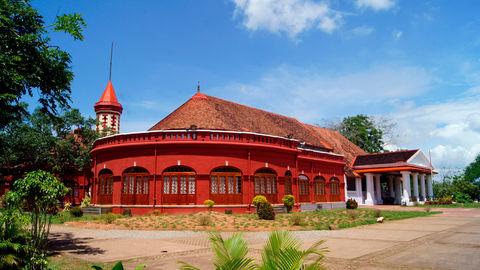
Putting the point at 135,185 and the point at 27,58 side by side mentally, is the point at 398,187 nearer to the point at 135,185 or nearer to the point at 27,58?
the point at 135,185

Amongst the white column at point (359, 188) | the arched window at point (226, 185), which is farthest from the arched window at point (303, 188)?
the white column at point (359, 188)

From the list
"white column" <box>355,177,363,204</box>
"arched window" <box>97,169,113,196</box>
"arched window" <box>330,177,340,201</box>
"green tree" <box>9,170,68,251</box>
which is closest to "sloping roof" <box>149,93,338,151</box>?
"arched window" <box>330,177,340,201</box>

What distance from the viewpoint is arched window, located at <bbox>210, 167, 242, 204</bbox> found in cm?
2320

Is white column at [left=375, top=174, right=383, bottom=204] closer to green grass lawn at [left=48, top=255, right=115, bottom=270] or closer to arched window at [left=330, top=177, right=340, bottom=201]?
arched window at [left=330, top=177, right=340, bottom=201]

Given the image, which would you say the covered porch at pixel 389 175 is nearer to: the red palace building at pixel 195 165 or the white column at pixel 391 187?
the white column at pixel 391 187

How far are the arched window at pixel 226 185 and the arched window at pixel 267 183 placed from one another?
1.35m

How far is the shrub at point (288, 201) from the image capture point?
2489cm

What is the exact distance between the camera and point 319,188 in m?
31.6

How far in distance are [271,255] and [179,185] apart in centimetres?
1986

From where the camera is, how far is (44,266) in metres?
7.70

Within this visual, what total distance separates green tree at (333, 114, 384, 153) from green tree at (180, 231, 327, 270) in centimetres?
5374

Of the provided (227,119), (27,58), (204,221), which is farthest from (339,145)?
(27,58)

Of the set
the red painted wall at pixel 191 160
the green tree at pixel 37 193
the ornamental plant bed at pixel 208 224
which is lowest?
the ornamental plant bed at pixel 208 224

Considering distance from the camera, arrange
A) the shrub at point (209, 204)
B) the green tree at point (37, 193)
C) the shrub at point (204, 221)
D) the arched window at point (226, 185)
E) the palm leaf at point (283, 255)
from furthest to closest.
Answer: the arched window at point (226, 185) → the shrub at point (209, 204) → the shrub at point (204, 221) → the green tree at point (37, 193) → the palm leaf at point (283, 255)
